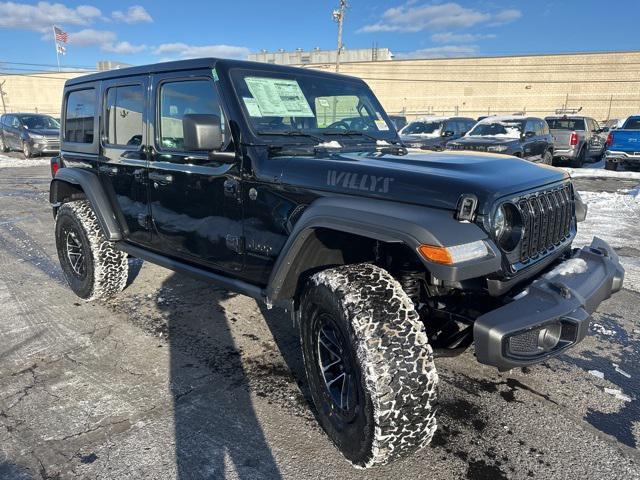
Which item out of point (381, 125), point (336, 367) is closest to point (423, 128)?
point (381, 125)

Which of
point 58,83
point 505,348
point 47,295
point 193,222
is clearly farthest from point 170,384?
point 58,83

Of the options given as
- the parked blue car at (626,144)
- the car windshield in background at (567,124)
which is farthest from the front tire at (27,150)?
the parked blue car at (626,144)

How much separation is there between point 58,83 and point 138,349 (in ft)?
230

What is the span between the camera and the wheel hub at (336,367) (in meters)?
2.23

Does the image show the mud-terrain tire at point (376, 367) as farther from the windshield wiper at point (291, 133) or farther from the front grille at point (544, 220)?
the windshield wiper at point (291, 133)

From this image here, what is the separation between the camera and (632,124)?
528 inches

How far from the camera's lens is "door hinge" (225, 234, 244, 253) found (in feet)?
9.55

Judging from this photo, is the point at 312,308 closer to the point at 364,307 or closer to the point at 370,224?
the point at 364,307

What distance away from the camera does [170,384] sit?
9.64 ft

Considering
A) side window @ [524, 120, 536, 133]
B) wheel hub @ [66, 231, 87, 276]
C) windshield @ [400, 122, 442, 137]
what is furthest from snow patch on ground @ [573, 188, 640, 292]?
windshield @ [400, 122, 442, 137]

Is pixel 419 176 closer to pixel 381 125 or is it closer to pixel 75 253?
pixel 381 125

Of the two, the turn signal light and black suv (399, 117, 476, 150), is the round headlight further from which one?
black suv (399, 117, 476, 150)

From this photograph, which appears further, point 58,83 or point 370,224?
point 58,83

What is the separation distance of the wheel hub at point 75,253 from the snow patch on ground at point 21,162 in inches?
546
